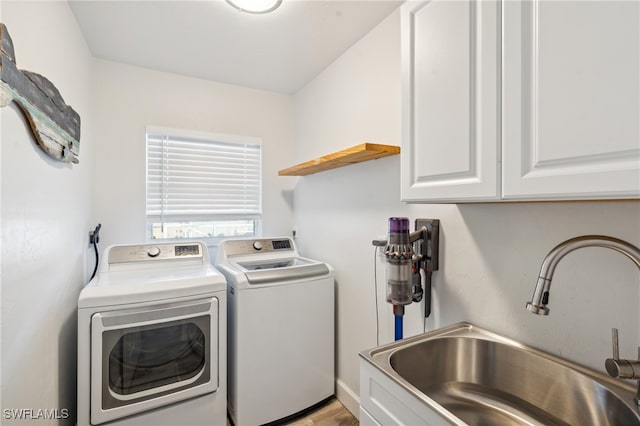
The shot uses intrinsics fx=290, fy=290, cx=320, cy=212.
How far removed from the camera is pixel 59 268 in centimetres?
142

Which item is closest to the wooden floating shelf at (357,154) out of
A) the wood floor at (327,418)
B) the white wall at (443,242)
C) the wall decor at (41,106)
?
the white wall at (443,242)

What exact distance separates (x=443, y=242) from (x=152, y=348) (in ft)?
5.44

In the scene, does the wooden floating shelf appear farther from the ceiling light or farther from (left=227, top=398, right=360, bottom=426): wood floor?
(left=227, top=398, right=360, bottom=426): wood floor

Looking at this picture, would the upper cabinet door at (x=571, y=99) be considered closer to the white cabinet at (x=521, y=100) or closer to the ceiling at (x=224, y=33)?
the white cabinet at (x=521, y=100)

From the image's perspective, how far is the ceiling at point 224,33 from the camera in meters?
1.60

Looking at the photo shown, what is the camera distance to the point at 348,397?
200 centimetres

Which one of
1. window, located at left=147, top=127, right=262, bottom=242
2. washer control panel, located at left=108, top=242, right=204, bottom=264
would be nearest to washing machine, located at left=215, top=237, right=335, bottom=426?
washer control panel, located at left=108, top=242, right=204, bottom=264

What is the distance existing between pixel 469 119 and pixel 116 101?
2.46 m

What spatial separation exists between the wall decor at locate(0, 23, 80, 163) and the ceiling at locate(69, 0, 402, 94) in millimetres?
628

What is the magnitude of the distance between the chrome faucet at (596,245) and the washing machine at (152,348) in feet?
5.09

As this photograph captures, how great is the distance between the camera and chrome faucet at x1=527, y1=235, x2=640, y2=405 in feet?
2.36

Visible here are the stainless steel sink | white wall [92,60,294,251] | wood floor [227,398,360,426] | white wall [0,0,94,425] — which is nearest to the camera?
the stainless steel sink

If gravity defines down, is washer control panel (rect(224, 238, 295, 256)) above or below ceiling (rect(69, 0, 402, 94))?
below

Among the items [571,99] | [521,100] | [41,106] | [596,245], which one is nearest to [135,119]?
[41,106]
